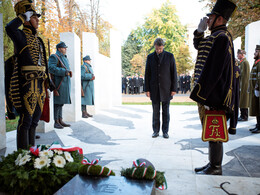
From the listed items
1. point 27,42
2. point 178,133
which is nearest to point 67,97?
point 178,133

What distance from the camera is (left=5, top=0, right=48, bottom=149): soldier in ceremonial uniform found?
11.9 ft

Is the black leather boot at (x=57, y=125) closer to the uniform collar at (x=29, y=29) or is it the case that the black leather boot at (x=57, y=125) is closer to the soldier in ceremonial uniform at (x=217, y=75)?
the uniform collar at (x=29, y=29)

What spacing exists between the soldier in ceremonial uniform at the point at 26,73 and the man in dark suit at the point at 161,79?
2.71 metres

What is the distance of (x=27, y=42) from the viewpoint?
3717mm

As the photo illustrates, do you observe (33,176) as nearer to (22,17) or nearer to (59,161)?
(59,161)

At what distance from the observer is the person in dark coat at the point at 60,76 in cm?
684

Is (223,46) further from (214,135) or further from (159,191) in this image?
(159,191)

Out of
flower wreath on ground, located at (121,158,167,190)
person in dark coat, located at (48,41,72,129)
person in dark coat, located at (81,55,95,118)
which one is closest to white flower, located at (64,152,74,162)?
flower wreath on ground, located at (121,158,167,190)

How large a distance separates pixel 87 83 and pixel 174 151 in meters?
5.46

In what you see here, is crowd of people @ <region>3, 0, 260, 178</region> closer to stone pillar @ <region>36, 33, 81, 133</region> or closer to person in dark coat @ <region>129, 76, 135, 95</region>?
stone pillar @ <region>36, 33, 81, 133</region>

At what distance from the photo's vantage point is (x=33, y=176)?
Answer: 2379 millimetres

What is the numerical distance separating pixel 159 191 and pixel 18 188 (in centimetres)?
134

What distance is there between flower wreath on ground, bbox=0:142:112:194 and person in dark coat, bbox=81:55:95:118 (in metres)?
6.41

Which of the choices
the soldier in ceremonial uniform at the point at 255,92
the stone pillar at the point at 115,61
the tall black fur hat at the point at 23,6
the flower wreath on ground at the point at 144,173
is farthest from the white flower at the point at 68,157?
the stone pillar at the point at 115,61
